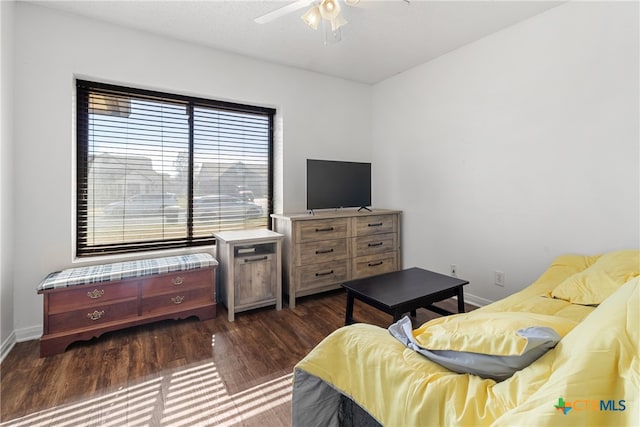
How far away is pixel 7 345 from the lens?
7.07ft

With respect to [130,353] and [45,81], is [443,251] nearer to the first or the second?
[130,353]

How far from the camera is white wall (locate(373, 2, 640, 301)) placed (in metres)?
2.12

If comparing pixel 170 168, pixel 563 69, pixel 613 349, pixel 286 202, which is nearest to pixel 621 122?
pixel 563 69

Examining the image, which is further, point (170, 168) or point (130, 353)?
point (170, 168)

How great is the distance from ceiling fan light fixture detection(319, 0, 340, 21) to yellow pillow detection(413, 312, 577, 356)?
1820mm

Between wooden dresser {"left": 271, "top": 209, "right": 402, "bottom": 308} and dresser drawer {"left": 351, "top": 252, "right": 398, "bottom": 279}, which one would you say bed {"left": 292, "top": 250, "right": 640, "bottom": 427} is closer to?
wooden dresser {"left": 271, "top": 209, "right": 402, "bottom": 308}

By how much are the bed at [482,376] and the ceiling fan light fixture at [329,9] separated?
5.86ft

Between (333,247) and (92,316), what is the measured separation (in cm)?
211

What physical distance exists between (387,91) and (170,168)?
8.88ft

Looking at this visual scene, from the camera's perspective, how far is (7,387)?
5.78 feet

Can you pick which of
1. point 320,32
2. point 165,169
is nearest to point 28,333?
point 165,169

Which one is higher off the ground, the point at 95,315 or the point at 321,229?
the point at 321,229

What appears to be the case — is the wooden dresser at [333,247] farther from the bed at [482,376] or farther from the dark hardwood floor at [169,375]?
the bed at [482,376]

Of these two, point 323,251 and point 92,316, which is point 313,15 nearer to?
point 323,251
